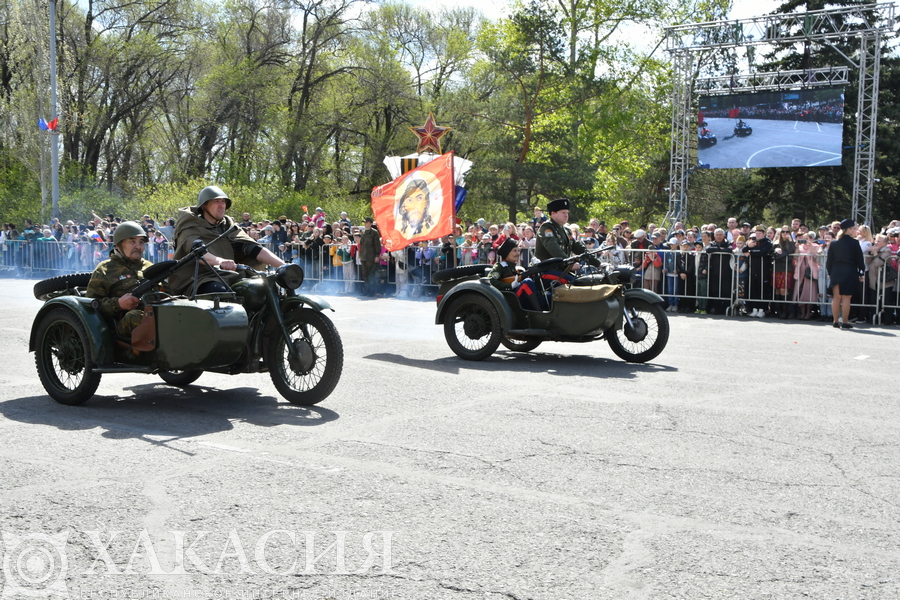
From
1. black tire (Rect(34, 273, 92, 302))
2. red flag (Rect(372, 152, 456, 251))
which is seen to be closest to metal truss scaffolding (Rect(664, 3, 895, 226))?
red flag (Rect(372, 152, 456, 251))

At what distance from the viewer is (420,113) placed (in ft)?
148

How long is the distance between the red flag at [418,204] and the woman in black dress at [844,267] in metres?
6.10

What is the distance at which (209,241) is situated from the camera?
306 inches

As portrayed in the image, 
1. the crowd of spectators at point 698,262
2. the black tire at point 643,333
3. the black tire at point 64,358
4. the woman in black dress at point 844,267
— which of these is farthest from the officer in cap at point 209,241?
the woman in black dress at point 844,267

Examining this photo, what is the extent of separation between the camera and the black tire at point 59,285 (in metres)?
7.76

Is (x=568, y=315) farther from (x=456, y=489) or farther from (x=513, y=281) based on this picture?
(x=456, y=489)

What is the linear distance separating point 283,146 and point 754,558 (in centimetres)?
4201

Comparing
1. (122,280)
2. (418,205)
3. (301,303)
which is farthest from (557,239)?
(122,280)

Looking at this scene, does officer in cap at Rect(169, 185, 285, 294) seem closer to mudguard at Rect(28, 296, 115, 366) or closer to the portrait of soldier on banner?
mudguard at Rect(28, 296, 115, 366)

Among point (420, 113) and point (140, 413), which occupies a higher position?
point (420, 113)

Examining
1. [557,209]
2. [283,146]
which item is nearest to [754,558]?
[557,209]

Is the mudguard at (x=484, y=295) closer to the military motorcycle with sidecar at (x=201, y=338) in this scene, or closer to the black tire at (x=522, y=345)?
the black tire at (x=522, y=345)

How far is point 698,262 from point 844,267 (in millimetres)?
3024

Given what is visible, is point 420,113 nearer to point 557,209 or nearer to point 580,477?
point 557,209
